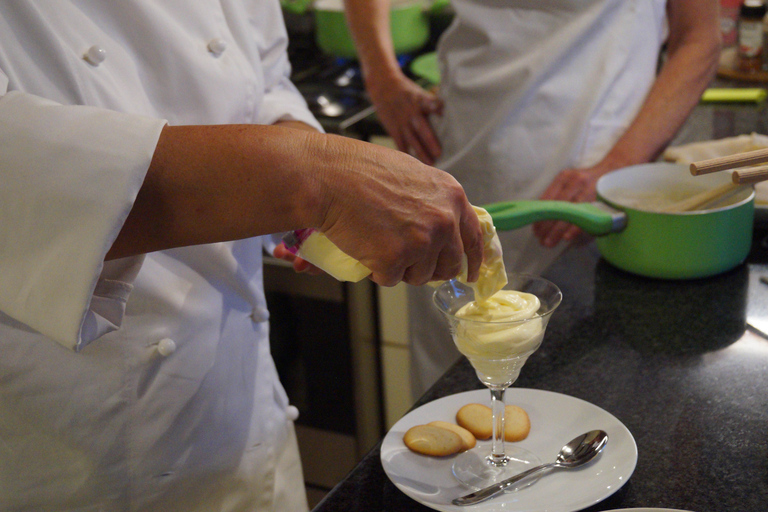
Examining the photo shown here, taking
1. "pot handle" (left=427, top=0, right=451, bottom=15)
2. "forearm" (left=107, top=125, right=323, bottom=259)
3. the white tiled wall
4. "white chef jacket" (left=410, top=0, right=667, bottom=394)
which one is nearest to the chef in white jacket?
"forearm" (left=107, top=125, right=323, bottom=259)

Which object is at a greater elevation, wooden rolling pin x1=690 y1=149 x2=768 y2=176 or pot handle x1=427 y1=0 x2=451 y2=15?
wooden rolling pin x1=690 y1=149 x2=768 y2=176

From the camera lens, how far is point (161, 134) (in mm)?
646

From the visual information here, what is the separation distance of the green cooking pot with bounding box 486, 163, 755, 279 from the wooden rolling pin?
0.89ft

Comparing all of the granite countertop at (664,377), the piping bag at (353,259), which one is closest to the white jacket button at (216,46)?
the piping bag at (353,259)

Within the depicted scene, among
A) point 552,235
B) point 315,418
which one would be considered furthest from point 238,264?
point 315,418

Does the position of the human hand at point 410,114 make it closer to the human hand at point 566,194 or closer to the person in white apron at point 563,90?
the person in white apron at point 563,90

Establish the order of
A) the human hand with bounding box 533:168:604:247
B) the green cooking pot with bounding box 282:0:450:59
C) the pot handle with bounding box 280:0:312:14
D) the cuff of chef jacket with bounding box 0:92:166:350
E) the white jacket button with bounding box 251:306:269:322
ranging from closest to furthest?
the cuff of chef jacket with bounding box 0:92:166:350, the white jacket button with bounding box 251:306:269:322, the human hand with bounding box 533:168:604:247, the green cooking pot with bounding box 282:0:450:59, the pot handle with bounding box 280:0:312:14

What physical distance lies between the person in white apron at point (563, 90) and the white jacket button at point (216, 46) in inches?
26.8

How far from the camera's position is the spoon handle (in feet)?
2.36

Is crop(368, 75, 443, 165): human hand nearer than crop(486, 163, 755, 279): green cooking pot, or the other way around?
crop(486, 163, 755, 279): green cooking pot

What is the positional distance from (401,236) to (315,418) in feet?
4.99

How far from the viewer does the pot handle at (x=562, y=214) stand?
108cm

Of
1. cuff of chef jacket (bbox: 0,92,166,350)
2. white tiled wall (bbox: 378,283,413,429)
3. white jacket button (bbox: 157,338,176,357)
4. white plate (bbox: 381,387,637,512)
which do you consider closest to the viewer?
cuff of chef jacket (bbox: 0,92,166,350)

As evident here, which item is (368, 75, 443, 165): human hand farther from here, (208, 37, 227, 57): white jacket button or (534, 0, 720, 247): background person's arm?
(208, 37, 227, 57): white jacket button
